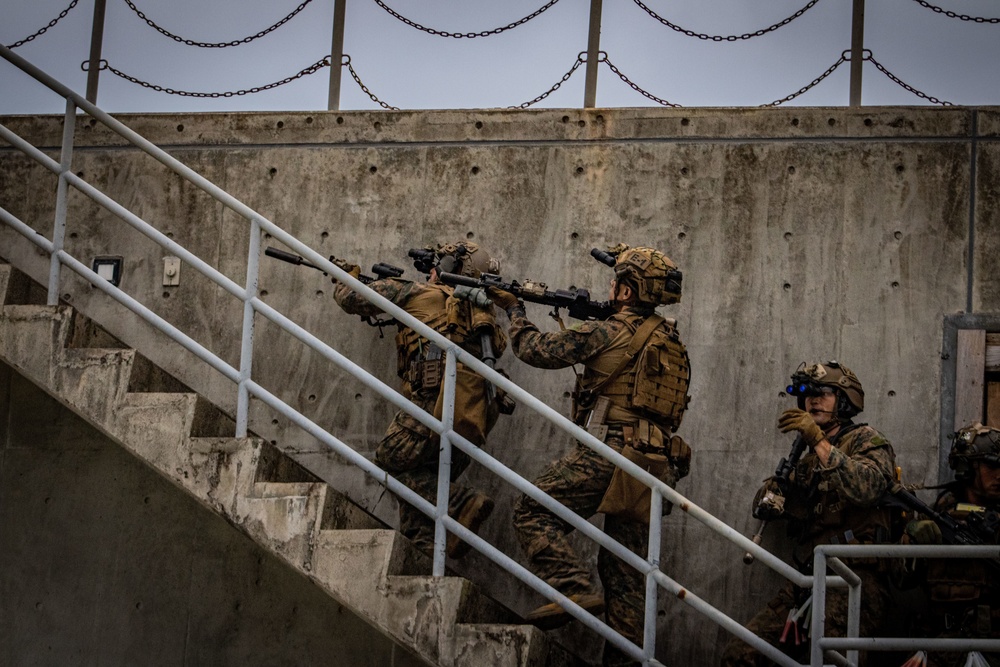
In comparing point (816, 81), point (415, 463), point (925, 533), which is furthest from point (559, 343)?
point (816, 81)

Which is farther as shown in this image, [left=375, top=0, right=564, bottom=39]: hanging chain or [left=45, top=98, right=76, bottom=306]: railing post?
[left=375, top=0, right=564, bottom=39]: hanging chain

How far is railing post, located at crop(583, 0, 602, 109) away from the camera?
957 centimetres

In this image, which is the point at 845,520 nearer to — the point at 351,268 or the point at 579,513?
the point at 579,513

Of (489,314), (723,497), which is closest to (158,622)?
(489,314)

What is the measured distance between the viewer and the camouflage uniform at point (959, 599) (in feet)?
25.2

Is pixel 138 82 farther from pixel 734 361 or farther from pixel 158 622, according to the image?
pixel 734 361


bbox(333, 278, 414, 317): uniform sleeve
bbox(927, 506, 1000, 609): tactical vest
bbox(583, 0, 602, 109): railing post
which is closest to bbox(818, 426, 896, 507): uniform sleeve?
bbox(927, 506, 1000, 609): tactical vest

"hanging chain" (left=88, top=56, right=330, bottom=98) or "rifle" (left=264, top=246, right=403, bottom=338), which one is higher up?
"hanging chain" (left=88, top=56, right=330, bottom=98)

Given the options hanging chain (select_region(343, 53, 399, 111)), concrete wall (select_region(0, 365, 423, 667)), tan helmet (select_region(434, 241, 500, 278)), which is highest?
hanging chain (select_region(343, 53, 399, 111))

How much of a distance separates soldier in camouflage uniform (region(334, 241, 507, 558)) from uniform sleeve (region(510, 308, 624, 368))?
31 cm

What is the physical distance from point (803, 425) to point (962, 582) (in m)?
1.08

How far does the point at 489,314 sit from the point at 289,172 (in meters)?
2.04

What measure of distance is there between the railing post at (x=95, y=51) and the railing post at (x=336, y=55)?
1.54 metres

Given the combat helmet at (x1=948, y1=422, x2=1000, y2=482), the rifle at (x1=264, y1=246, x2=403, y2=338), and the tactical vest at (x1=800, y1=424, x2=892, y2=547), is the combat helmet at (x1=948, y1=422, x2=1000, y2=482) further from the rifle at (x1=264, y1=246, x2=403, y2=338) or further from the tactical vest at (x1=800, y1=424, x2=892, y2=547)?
the rifle at (x1=264, y1=246, x2=403, y2=338)
